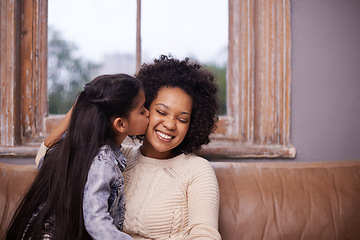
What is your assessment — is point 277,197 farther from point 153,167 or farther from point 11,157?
point 11,157

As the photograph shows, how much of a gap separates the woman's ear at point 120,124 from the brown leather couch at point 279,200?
653 millimetres

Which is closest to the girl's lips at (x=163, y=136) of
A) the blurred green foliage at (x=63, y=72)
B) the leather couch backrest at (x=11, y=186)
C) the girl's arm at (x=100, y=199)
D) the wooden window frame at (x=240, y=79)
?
the girl's arm at (x=100, y=199)

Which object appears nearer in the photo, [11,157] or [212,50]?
[11,157]

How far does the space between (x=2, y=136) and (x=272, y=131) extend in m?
1.59

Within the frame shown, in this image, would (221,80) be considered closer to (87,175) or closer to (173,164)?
(173,164)

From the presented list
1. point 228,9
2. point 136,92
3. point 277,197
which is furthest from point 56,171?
point 228,9

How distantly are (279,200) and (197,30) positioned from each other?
3.82 feet

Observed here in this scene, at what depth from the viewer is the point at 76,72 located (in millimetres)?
2137

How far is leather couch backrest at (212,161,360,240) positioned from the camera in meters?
1.61

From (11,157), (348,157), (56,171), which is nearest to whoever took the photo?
(56,171)

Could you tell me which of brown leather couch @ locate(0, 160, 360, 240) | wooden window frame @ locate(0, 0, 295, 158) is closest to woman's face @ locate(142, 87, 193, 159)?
brown leather couch @ locate(0, 160, 360, 240)

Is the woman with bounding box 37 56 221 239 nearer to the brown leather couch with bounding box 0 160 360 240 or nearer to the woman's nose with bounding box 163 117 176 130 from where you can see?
the woman's nose with bounding box 163 117 176 130

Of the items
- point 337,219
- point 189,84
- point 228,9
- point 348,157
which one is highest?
point 228,9

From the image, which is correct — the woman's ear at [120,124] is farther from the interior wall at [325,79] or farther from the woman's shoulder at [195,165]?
the interior wall at [325,79]
